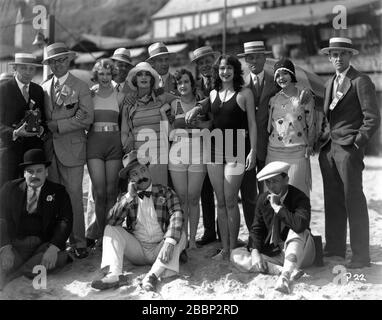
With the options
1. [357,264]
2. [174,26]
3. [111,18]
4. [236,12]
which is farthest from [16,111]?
[111,18]

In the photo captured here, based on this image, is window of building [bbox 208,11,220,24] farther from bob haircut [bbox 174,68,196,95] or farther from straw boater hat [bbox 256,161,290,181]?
straw boater hat [bbox 256,161,290,181]

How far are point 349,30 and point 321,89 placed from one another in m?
6.55

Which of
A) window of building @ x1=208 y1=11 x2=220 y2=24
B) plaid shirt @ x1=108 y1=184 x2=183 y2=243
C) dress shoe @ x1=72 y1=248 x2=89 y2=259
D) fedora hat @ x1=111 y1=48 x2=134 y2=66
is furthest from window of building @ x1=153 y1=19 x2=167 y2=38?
plaid shirt @ x1=108 y1=184 x2=183 y2=243

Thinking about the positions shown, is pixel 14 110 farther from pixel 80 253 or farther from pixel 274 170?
pixel 274 170

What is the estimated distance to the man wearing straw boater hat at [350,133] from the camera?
4410mm

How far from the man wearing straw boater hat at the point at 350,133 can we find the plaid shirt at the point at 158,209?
5.30 feet

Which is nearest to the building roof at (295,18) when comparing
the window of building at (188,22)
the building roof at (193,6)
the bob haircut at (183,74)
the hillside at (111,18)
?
the building roof at (193,6)

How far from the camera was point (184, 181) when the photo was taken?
4.61 m

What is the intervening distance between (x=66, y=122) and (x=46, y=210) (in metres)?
0.88

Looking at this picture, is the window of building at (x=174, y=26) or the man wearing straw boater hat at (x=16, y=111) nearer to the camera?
the man wearing straw boater hat at (x=16, y=111)

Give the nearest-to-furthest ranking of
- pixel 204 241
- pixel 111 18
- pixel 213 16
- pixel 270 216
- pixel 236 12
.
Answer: pixel 270 216, pixel 204 241, pixel 236 12, pixel 213 16, pixel 111 18

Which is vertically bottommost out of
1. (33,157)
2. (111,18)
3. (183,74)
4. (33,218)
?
(33,218)

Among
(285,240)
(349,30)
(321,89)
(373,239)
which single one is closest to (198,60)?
(285,240)

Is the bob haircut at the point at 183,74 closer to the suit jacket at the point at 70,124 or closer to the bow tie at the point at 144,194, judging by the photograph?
the suit jacket at the point at 70,124
